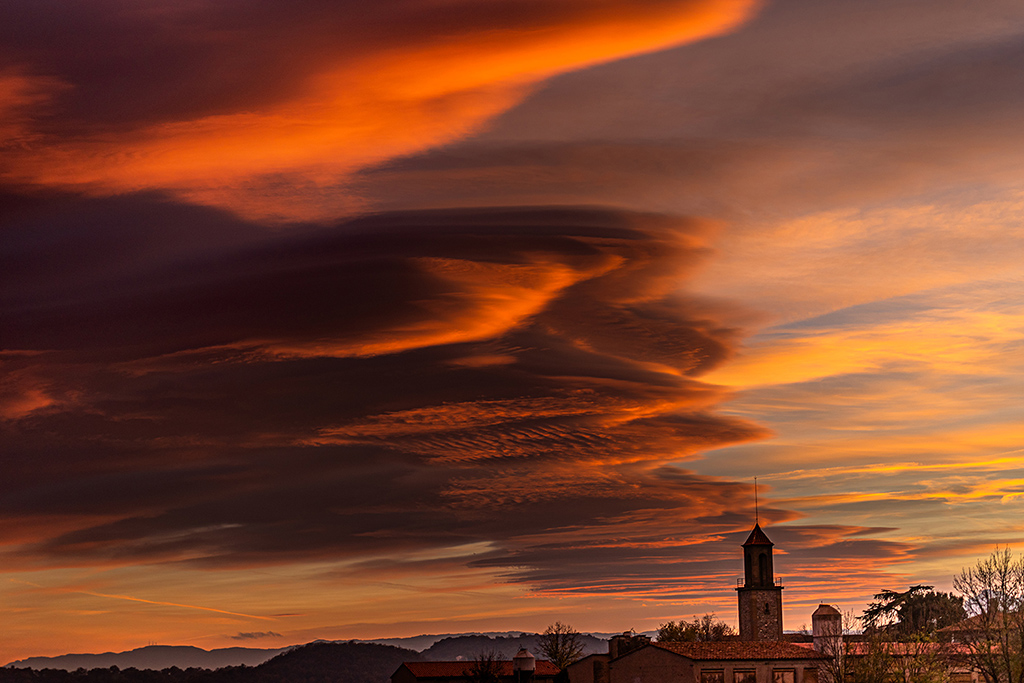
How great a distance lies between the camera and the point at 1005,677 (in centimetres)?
7106

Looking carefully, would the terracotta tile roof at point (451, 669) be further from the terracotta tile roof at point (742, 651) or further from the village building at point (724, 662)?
the terracotta tile roof at point (742, 651)

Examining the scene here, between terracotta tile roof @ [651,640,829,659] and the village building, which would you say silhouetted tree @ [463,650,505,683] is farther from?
terracotta tile roof @ [651,640,829,659]

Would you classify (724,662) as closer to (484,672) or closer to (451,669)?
(484,672)

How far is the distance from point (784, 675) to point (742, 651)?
3551mm

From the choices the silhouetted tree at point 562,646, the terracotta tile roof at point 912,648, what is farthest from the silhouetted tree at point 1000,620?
the silhouetted tree at point 562,646

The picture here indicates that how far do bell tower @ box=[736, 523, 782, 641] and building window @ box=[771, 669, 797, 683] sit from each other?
17.3 m

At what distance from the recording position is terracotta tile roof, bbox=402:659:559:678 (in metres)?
101

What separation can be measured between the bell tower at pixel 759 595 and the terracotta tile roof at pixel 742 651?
13.5 m

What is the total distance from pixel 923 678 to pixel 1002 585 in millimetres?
9010

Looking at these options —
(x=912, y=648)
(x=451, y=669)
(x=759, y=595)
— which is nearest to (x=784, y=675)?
(x=912, y=648)

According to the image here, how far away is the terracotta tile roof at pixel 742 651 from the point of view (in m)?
88.4

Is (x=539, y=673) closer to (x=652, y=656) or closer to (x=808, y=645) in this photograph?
(x=652, y=656)

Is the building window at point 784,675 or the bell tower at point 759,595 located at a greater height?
the bell tower at point 759,595

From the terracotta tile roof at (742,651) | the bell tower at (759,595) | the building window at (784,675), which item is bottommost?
the building window at (784,675)
